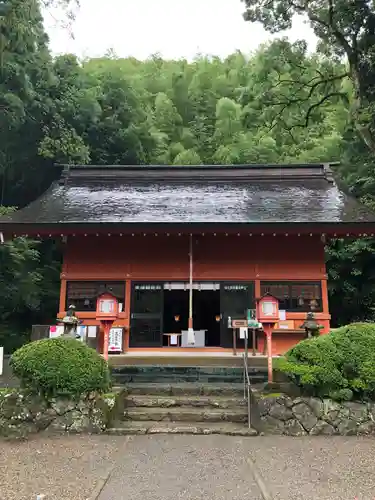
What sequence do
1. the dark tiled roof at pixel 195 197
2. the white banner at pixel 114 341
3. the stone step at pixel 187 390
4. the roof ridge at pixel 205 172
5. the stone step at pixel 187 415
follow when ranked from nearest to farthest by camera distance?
1. the stone step at pixel 187 415
2. the stone step at pixel 187 390
3. the white banner at pixel 114 341
4. the dark tiled roof at pixel 195 197
5. the roof ridge at pixel 205 172

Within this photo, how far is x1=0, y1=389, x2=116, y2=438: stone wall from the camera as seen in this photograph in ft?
18.4

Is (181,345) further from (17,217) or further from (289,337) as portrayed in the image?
(17,217)

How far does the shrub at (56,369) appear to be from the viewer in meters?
5.64

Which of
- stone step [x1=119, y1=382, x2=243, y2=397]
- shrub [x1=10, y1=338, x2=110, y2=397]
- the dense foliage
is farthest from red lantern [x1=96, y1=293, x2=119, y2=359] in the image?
the dense foliage

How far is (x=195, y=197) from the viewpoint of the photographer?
11.9 meters

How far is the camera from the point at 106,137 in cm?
1789

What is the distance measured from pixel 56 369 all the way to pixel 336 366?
3.84 meters

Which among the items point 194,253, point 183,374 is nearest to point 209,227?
point 194,253

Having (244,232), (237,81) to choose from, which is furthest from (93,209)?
(237,81)

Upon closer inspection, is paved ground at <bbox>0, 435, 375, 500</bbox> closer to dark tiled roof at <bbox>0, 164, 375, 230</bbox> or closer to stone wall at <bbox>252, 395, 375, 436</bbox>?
stone wall at <bbox>252, 395, 375, 436</bbox>

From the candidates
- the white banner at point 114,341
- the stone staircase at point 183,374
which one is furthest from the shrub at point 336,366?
the white banner at point 114,341

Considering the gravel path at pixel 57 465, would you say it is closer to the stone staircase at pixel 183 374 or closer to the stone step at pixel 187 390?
the stone step at pixel 187 390

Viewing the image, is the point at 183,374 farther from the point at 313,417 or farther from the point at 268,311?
the point at 313,417

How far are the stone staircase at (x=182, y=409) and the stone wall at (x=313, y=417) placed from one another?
35 cm
